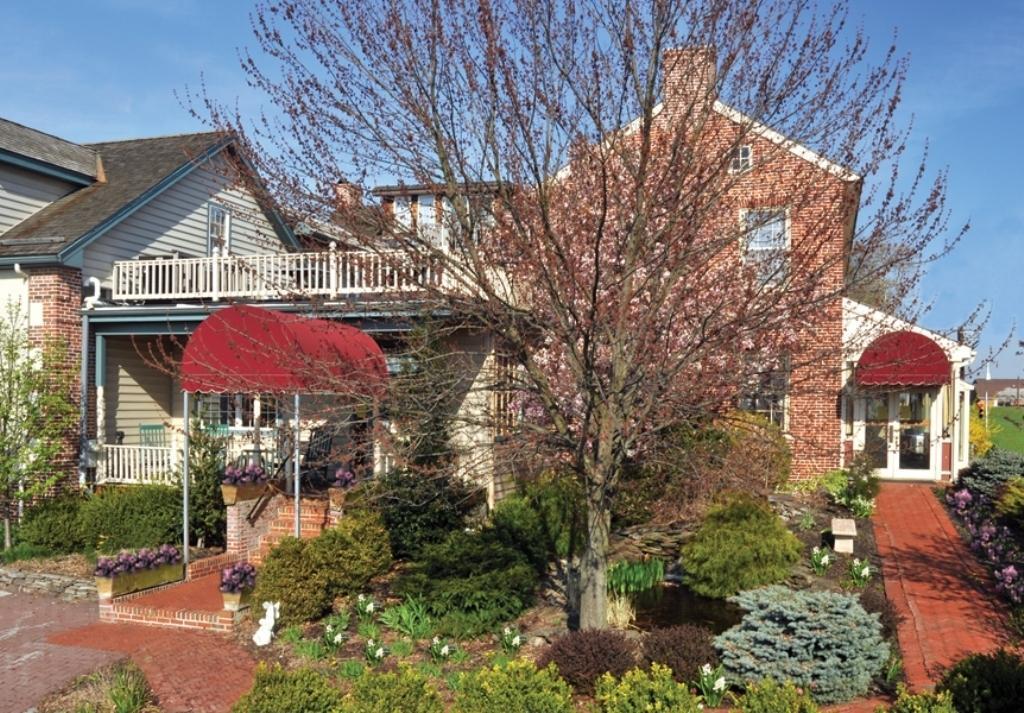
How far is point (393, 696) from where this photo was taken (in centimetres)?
542

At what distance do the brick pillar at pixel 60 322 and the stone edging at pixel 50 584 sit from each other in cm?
338

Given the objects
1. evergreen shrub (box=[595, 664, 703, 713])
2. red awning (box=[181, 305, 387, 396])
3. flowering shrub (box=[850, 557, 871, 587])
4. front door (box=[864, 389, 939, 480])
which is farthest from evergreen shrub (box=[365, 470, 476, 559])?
front door (box=[864, 389, 939, 480])

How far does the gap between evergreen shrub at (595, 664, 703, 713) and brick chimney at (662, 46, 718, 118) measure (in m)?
4.34

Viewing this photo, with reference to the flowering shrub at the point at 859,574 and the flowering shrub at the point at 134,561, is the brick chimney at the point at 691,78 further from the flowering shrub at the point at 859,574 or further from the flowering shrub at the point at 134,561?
the flowering shrub at the point at 134,561

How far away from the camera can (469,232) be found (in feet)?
25.2

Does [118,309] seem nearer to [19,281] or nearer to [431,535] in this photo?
[19,281]

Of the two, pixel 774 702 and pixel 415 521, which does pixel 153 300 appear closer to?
pixel 415 521

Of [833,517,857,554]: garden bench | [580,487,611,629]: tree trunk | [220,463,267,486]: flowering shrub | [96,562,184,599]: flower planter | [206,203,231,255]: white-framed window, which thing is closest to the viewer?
[580,487,611,629]: tree trunk

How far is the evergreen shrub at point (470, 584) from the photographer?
872 cm

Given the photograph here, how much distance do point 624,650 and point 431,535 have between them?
504 centimetres

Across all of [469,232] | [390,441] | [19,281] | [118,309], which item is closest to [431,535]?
[390,441]

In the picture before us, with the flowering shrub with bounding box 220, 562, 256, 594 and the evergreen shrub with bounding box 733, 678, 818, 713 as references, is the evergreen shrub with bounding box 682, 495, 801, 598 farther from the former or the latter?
the flowering shrub with bounding box 220, 562, 256, 594

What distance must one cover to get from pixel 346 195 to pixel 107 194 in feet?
40.4

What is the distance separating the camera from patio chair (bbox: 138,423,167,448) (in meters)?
17.3
